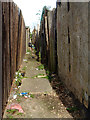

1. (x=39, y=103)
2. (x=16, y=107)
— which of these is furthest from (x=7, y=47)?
(x=39, y=103)

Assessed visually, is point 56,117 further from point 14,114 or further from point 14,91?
point 14,91

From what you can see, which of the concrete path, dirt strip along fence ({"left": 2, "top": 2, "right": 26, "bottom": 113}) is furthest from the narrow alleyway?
dirt strip along fence ({"left": 2, "top": 2, "right": 26, "bottom": 113})

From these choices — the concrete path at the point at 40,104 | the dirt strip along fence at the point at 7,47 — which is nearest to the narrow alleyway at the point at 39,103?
the concrete path at the point at 40,104

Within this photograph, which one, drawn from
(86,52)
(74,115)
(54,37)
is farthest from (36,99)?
(54,37)

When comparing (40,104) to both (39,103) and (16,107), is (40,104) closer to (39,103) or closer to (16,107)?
(39,103)

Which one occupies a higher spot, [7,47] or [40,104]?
[7,47]

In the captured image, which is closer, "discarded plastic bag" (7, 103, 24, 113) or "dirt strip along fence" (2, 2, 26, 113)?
"dirt strip along fence" (2, 2, 26, 113)

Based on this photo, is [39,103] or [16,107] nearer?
[16,107]

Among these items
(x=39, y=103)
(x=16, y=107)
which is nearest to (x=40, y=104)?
(x=39, y=103)

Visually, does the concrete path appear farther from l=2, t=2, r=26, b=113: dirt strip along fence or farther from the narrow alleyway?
l=2, t=2, r=26, b=113: dirt strip along fence

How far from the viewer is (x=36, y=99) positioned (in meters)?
2.34

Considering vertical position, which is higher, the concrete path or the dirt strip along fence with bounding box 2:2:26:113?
the dirt strip along fence with bounding box 2:2:26:113

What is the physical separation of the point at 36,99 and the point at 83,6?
186 cm

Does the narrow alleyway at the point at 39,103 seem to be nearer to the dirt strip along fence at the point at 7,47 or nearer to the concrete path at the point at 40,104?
the concrete path at the point at 40,104
